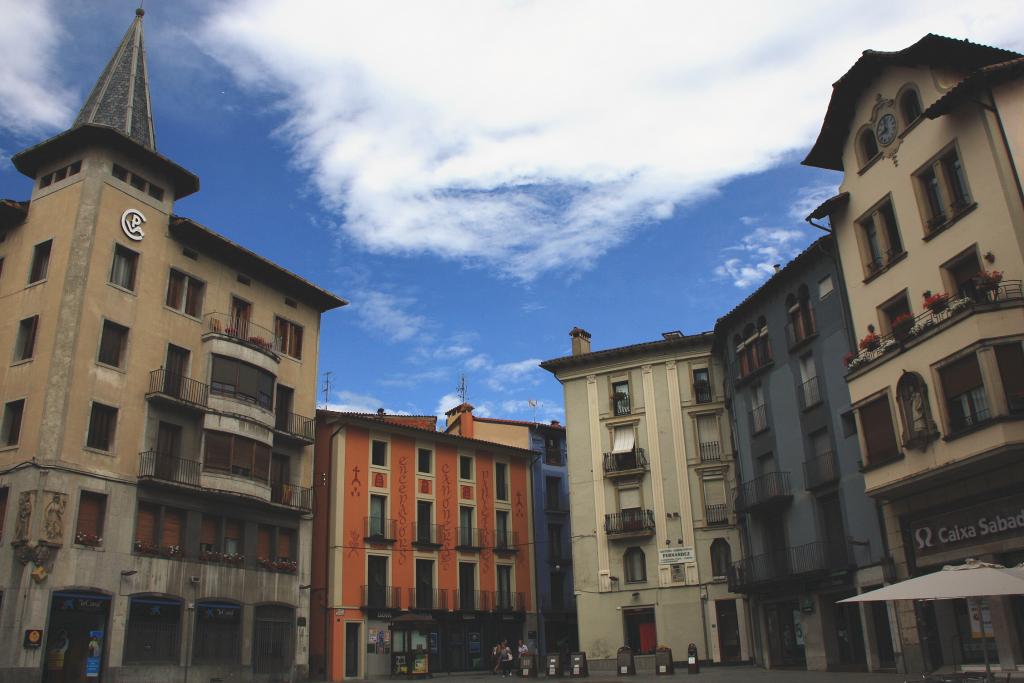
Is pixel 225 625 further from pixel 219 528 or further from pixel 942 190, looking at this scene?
pixel 942 190

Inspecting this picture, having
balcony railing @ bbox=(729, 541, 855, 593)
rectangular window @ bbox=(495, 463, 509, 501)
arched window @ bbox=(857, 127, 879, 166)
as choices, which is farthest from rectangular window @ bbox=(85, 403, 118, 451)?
arched window @ bbox=(857, 127, 879, 166)

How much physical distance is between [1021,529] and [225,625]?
2692cm

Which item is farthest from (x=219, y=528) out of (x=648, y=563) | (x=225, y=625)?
(x=648, y=563)

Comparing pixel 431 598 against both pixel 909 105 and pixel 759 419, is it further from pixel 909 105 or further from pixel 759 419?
pixel 909 105

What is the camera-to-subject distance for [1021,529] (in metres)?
20.2

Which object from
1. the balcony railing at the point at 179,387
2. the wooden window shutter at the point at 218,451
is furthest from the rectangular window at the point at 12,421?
the wooden window shutter at the point at 218,451

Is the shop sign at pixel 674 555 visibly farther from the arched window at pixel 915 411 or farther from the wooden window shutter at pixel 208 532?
the wooden window shutter at pixel 208 532

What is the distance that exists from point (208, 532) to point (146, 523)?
9.60ft

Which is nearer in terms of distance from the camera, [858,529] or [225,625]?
[858,529]

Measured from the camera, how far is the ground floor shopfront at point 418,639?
127 feet

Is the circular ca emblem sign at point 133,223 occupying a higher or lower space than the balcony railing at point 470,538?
higher

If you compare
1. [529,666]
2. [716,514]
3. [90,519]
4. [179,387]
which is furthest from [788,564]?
[90,519]

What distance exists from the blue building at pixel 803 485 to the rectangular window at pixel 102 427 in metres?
24.6

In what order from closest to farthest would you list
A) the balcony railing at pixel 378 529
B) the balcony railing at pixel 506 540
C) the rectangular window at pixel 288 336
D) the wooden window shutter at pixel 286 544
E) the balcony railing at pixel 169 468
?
the balcony railing at pixel 169 468, the wooden window shutter at pixel 286 544, the rectangular window at pixel 288 336, the balcony railing at pixel 378 529, the balcony railing at pixel 506 540
